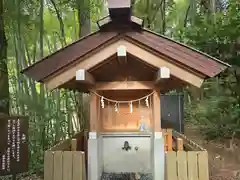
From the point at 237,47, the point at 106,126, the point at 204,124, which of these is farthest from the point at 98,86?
the point at 204,124

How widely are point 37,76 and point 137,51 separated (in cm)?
157

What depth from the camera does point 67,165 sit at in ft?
14.7

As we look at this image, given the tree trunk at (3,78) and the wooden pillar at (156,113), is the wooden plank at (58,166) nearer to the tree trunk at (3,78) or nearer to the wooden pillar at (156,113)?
the wooden pillar at (156,113)

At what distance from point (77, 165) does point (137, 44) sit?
2.06m

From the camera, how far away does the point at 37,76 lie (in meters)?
4.48

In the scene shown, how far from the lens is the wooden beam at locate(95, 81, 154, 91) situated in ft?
16.7

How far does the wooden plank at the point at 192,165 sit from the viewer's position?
441 cm

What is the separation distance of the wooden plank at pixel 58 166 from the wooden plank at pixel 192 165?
193 centimetres

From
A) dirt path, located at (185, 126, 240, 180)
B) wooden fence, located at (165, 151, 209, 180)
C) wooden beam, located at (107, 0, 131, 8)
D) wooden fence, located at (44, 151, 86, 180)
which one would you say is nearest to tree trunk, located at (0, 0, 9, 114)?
wooden fence, located at (44, 151, 86, 180)

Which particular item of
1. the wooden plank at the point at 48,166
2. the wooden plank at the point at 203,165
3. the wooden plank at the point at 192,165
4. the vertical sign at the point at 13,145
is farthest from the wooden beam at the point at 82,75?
the wooden plank at the point at 203,165

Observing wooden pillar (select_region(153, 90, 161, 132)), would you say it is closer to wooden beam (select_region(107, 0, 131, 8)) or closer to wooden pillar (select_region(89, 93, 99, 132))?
wooden pillar (select_region(89, 93, 99, 132))

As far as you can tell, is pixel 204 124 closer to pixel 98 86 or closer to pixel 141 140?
pixel 141 140

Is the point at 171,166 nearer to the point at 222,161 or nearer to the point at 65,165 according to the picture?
the point at 65,165

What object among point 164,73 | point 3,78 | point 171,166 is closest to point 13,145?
point 3,78
